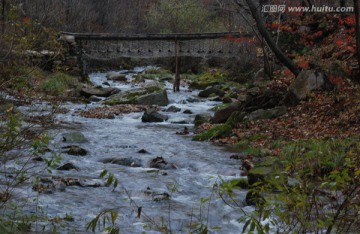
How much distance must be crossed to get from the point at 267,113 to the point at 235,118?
0.93 metres

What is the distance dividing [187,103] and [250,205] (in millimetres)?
14555

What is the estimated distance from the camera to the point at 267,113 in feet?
45.7

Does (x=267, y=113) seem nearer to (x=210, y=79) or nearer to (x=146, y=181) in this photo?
(x=146, y=181)

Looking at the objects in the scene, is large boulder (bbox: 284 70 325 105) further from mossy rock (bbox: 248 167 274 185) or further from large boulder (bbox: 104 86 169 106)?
large boulder (bbox: 104 86 169 106)

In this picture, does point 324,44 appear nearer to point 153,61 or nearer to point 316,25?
point 316,25

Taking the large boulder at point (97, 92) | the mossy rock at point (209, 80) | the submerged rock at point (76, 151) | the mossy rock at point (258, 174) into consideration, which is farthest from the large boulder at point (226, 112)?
the mossy rock at point (209, 80)

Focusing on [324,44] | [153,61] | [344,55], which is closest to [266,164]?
[344,55]

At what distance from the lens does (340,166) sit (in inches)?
316

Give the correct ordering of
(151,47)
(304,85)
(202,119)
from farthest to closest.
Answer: (151,47)
(202,119)
(304,85)

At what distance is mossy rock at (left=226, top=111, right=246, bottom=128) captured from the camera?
548 inches

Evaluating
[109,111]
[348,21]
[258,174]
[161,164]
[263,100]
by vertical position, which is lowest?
[109,111]

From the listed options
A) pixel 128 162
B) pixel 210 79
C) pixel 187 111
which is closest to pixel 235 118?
pixel 128 162

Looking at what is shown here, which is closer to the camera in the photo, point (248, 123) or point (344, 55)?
point (248, 123)

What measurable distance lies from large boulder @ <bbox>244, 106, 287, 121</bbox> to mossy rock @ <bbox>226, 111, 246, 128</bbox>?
0.16 meters
